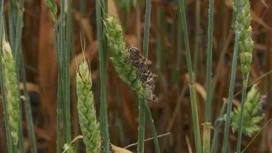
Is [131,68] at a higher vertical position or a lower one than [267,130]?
higher

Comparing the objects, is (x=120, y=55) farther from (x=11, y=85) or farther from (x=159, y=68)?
(x=159, y=68)

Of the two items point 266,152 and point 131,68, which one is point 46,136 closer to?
point 266,152

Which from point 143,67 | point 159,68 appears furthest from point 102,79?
point 159,68

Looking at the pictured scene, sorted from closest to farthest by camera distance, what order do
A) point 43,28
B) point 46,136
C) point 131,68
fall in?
point 131,68, point 43,28, point 46,136

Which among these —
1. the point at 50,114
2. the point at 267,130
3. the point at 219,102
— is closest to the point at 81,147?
the point at 50,114

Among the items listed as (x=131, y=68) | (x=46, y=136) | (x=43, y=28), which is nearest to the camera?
(x=131, y=68)

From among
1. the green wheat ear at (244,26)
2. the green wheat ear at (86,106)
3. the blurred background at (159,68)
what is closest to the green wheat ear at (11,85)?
the green wheat ear at (86,106)
